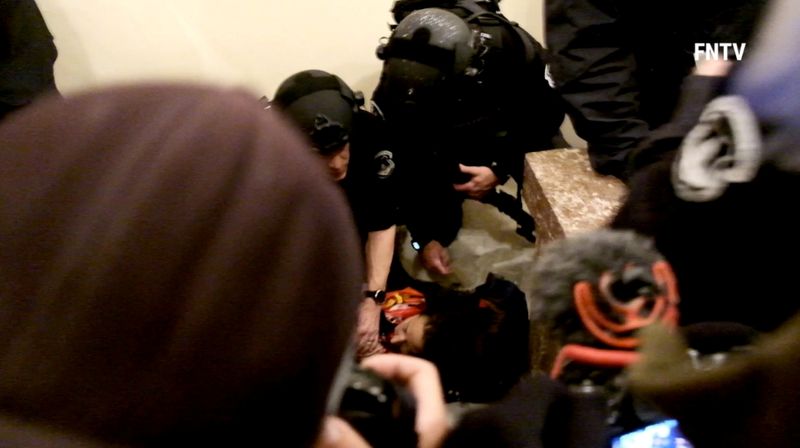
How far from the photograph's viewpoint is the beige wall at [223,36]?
1669mm

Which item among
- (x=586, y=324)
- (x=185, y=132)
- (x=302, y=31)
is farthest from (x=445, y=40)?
(x=185, y=132)

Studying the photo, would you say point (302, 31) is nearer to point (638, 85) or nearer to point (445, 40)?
point (445, 40)

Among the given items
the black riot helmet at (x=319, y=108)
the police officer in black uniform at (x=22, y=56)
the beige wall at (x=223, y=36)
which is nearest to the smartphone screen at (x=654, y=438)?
the black riot helmet at (x=319, y=108)

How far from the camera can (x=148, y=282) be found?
0.30m

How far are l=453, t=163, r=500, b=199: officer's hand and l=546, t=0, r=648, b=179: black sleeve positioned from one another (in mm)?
575

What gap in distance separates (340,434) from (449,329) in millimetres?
853

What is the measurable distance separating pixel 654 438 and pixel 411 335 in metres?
0.84

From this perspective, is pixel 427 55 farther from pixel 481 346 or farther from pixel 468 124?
pixel 481 346

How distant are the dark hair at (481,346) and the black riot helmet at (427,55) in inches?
17.1

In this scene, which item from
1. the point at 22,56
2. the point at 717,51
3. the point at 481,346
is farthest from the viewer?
the point at 22,56

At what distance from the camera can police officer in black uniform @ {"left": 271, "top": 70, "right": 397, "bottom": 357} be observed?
1.28 m

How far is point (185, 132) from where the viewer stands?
33 cm

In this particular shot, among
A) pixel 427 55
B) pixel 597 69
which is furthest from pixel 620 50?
pixel 427 55

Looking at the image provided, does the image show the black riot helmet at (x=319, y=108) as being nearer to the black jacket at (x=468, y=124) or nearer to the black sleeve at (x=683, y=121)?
the black jacket at (x=468, y=124)
